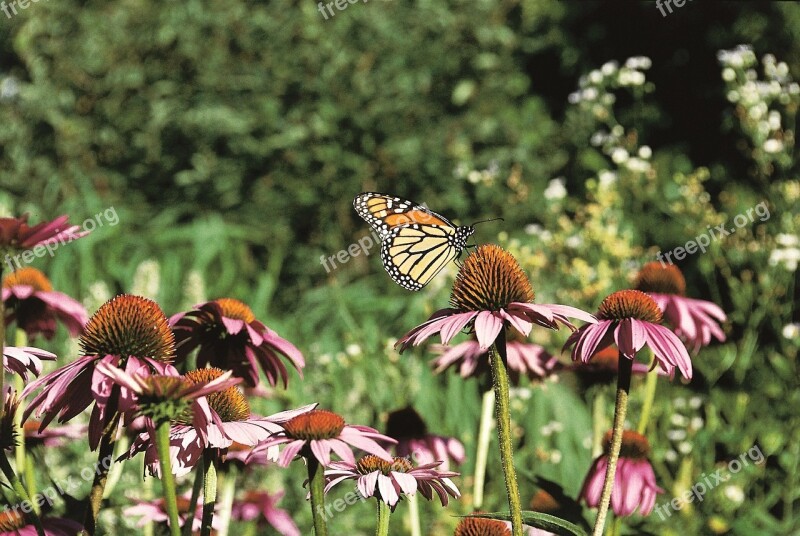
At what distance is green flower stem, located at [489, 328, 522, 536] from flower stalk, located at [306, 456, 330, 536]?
210 millimetres

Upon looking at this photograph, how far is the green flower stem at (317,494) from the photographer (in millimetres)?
1339

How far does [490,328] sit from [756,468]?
9.32ft

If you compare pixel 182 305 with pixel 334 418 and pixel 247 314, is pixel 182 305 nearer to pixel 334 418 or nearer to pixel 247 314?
pixel 247 314

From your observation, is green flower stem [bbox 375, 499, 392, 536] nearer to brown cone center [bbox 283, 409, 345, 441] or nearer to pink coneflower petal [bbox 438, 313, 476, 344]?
brown cone center [bbox 283, 409, 345, 441]

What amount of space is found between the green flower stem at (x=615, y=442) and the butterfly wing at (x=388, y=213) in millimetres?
1568

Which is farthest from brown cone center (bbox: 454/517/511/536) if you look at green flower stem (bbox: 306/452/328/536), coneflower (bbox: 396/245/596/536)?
green flower stem (bbox: 306/452/328/536)

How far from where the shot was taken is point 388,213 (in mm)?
3283

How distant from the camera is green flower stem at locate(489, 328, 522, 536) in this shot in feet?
4.60

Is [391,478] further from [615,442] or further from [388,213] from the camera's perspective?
[388,213]

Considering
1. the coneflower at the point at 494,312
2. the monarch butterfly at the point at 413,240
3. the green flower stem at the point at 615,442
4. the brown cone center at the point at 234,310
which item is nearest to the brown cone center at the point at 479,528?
the coneflower at the point at 494,312

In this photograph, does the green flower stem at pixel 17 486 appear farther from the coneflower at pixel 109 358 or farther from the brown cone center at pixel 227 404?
the brown cone center at pixel 227 404

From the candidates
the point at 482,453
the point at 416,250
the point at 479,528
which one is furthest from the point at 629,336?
the point at 416,250

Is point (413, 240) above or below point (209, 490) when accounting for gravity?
above

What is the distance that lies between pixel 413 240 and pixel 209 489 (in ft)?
6.03
